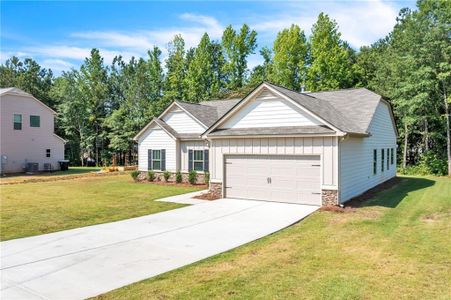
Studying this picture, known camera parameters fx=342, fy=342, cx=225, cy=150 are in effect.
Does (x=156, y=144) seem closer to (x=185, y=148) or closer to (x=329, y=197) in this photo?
(x=185, y=148)

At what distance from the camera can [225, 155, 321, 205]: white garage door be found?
554 inches

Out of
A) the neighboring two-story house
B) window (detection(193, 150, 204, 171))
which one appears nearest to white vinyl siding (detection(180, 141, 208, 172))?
window (detection(193, 150, 204, 171))

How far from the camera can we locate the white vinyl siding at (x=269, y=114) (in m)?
14.8

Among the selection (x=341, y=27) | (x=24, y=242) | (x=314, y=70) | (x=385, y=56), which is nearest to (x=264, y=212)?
(x=24, y=242)

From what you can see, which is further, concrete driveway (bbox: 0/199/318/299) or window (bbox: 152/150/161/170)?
window (bbox: 152/150/161/170)

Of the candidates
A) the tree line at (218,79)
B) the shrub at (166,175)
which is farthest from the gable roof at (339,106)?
the tree line at (218,79)

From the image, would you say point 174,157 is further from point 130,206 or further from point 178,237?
point 178,237

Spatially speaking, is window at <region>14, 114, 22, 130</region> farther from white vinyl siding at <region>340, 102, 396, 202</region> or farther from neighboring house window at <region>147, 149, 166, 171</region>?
white vinyl siding at <region>340, 102, 396, 202</region>

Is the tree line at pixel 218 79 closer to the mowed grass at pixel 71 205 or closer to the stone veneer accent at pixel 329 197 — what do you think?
the stone veneer accent at pixel 329 197

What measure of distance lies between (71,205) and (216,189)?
648 cm

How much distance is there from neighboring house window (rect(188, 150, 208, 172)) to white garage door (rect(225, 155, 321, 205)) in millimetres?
5951

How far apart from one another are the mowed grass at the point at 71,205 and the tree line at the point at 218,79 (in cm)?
2237

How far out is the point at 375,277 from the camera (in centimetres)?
645

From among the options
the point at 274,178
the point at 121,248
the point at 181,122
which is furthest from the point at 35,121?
the point at 121,248
